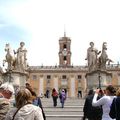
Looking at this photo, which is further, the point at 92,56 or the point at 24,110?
the point at 92,56

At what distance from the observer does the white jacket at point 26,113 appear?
17.8 ft

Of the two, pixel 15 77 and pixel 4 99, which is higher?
pixel 15 77

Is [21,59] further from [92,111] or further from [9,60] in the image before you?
[92,111]

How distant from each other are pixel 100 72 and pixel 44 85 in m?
65.8

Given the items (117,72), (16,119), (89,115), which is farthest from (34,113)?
(117,72)

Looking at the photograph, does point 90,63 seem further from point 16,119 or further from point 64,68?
point 64,68

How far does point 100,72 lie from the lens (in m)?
38.2

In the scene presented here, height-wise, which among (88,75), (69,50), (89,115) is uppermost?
(69,50)

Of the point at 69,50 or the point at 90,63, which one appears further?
the point at 69,50

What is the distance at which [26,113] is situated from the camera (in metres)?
5.45

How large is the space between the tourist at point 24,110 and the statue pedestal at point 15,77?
1301 inches

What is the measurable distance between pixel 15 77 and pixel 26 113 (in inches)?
1338

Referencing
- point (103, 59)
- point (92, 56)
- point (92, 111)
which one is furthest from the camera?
point (92, 56)

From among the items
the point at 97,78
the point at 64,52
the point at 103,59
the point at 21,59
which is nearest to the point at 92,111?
the point at 97,78
